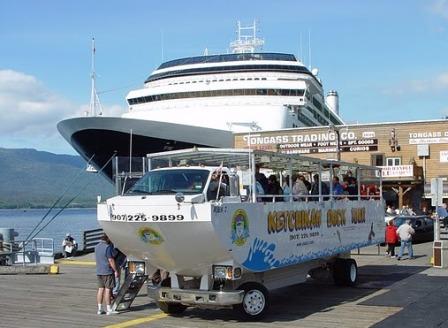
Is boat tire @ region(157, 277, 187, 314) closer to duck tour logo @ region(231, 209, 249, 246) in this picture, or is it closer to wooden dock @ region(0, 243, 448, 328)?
wooden dock @ region(0, 243, 448, 328)

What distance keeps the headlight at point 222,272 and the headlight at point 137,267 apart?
153cm

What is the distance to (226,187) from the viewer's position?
10.9m

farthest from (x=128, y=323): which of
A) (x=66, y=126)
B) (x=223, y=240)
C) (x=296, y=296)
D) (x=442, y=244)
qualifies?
(x=66, y=126)

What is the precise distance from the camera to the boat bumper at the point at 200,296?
10.5 metres

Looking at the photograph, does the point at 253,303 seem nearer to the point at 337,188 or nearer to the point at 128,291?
the point at 128,291

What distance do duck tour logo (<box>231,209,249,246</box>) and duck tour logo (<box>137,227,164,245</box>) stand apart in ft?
3.78

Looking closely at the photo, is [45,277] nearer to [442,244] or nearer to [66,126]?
[442,244]

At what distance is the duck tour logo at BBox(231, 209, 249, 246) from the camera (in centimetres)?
1052

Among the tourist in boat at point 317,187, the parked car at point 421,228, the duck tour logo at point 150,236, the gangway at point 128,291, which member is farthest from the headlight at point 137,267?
the parked car at point 421,228

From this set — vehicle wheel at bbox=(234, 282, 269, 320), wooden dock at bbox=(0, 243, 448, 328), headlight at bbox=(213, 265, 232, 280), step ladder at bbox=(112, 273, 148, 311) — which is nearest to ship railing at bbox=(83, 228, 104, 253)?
wooden dock at bbox=(0, 243, 448, 328)

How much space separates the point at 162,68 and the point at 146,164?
43669 millimetres

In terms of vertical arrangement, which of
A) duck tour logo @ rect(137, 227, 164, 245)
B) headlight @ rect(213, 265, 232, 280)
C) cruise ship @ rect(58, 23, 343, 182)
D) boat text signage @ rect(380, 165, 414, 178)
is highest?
cruise ship @ rect(58, 23, 343, 182)

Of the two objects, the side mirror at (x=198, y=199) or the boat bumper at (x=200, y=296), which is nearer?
the side mirror at (x=198, y=199)

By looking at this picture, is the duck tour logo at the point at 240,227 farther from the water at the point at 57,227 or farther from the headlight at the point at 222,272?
the water at the point at 57,227
